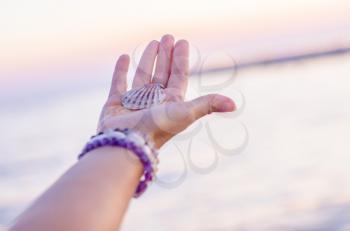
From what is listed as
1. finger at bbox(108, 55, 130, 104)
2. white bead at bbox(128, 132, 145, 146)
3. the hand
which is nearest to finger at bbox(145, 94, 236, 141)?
the hand

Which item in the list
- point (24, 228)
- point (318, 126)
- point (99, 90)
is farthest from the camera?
point (99, 90)

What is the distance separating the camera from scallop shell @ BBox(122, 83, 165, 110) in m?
2.29

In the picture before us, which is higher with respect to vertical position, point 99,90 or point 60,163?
point 99,90

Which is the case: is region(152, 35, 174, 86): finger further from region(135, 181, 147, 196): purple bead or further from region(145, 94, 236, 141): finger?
region(135, 181, 147, 196): purple bead

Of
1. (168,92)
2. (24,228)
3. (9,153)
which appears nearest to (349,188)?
(168,92)

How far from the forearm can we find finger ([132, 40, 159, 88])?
3.86 ft

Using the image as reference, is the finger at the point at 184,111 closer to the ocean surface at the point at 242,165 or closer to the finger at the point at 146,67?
the finger at the point at 146,67

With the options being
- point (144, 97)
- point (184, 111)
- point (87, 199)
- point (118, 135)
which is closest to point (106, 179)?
point (87, 199)

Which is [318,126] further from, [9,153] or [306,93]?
[9,153]

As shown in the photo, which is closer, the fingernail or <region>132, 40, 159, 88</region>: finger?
the fingernail

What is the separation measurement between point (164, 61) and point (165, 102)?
14.3 inches

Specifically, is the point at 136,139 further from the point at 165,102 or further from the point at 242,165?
the point at 242,165

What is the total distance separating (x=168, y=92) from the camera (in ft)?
8.18

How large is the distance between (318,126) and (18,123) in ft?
19.4
